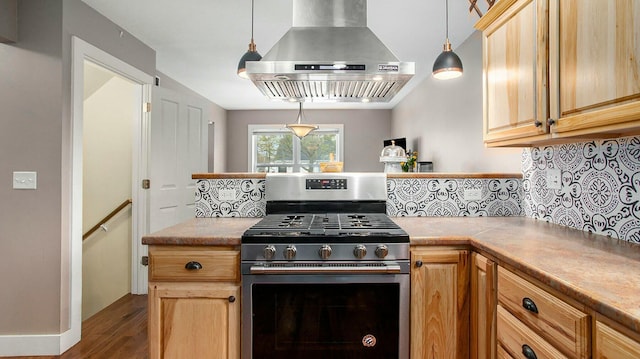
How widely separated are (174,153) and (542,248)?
3.15 meters

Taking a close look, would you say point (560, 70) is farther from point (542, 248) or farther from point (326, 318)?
point (326, 318)

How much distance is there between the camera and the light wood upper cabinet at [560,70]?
3.27 feet

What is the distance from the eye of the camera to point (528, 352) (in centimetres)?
105

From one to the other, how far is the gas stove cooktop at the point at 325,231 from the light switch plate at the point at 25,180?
160 centimetres

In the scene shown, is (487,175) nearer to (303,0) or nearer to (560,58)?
(560,58)

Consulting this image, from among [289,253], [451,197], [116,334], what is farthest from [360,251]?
[116,334]

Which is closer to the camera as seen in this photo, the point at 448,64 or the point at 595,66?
the point at 595,66

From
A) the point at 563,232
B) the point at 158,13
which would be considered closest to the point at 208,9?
the point at 158,13

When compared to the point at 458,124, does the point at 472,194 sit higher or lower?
lower

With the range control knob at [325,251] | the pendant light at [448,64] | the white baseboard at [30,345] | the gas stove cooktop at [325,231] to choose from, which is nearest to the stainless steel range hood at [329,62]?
the pendant light at [448,64]

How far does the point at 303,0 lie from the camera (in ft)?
6.59

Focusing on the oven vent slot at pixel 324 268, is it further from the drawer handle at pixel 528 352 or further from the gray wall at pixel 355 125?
the gray wall at pixel 355 125

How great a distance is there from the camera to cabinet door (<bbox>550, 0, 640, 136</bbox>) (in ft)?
3.19

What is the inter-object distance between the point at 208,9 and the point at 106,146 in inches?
68.5
